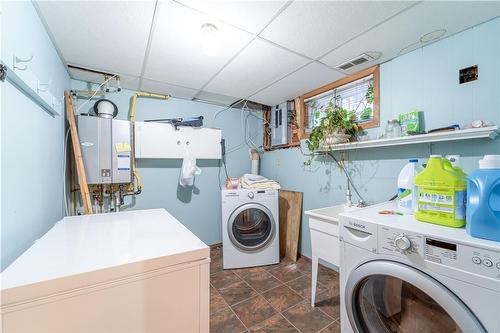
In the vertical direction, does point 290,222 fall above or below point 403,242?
below

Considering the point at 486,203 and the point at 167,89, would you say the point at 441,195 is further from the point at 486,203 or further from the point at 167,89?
the point at 167,89

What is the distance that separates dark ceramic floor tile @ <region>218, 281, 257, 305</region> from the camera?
5.88 ft

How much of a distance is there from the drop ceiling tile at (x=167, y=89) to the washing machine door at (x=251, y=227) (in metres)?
1.51

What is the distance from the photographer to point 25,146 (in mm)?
1035

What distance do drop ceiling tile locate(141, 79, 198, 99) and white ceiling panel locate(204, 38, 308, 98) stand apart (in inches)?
10.8

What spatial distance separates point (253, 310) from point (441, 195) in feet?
5.00

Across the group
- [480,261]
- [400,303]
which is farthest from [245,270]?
[480,261]

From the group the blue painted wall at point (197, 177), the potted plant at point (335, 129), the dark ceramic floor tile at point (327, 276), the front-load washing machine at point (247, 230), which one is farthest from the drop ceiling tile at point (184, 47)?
the dark ceramic floor tile at point (327, 276)

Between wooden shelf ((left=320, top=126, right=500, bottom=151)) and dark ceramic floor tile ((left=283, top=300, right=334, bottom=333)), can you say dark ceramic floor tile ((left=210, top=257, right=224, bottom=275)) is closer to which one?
dark ceramic floor tile ((left=283, top=300, right=334, bottom=333))

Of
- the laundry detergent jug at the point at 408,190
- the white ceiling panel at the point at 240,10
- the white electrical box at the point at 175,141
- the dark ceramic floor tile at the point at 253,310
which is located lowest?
the dark ceramic floor tile at the point at 253,310

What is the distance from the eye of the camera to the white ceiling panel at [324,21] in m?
1.14

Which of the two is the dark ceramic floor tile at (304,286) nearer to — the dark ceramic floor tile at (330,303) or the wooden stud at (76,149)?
the dark ceramic floor tile at (330,303)

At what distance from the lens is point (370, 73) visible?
187cm

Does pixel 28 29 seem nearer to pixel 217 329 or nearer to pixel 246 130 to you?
pixel 217 329
